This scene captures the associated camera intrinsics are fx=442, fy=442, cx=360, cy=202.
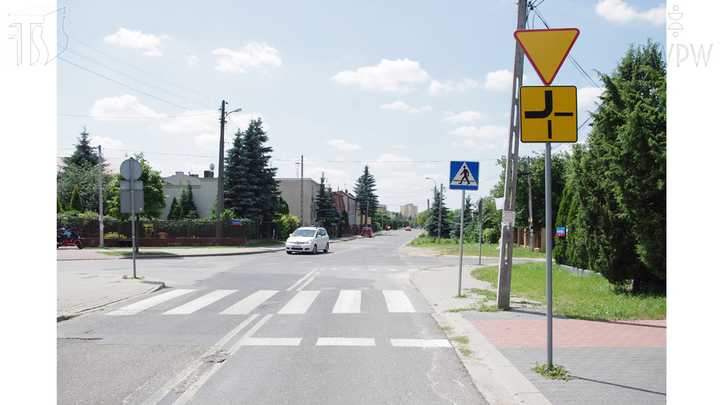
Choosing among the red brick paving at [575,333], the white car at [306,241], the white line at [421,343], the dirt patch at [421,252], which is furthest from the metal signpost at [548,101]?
the dirt patch at [421,252]

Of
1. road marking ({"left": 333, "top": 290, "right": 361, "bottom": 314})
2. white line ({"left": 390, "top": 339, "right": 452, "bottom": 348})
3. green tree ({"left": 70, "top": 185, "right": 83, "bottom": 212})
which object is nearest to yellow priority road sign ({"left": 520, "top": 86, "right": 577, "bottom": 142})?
white line ({"left": 390, "top": 339, "right": 452, "bottom": 348})

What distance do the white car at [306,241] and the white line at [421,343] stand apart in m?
20.1

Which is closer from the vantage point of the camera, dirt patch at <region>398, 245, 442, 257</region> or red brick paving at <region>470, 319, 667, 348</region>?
red brick paving at <region>470, 319, 667, 348</region>

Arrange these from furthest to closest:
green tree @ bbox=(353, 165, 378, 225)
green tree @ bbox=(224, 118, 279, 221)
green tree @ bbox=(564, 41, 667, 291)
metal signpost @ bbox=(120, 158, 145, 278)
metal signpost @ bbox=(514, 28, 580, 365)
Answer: green tree @ bbox=(353, 165, 378, 225)
green tree @ bbox=(224, 118, 279, 221)
metal signpost @ bbox=(120, 158, 145, 278)
green tree @ bbox=(564, 41, 667, 291)
metal signpost @ bbox=(514, 28, 580, 365)

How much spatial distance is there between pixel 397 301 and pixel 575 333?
4004 millimetres

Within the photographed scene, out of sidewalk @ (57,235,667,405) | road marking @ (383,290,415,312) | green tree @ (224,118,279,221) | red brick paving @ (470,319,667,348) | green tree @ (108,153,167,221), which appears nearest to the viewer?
sidewalk @ (57,235,667,405)

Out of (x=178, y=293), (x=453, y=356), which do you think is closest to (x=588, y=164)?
(x=453, y=356)

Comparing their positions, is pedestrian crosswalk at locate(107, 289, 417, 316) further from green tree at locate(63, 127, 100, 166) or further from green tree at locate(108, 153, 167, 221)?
green tree at locate(63, 127, 100, 166)

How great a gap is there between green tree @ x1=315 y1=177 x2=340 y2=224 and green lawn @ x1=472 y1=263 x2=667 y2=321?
50195 millimetres

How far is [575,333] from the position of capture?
641 centimetres

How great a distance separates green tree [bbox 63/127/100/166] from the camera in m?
56.8

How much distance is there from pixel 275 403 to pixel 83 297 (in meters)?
7.27

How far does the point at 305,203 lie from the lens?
2466 inches

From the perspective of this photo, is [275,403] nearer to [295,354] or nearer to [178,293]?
[295,354]
